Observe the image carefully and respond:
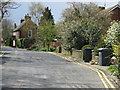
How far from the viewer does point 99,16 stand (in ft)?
141

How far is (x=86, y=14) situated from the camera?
45500 millimetres

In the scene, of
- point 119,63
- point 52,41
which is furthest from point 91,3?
point 119,63

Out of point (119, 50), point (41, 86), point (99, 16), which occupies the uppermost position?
point (99, 16)

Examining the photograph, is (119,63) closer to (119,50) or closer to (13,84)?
(119,50)

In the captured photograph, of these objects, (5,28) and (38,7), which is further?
(5,28)

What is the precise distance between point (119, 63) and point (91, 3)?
36035mm

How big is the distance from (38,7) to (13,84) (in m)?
57.4

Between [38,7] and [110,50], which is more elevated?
[38,7]

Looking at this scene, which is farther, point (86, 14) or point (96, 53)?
point (86, 14)

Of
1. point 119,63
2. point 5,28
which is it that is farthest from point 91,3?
point 5,28

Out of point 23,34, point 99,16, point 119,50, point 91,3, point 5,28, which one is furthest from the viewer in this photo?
point 5,28

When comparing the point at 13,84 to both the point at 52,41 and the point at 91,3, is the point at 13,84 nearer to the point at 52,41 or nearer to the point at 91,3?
the point at 91,3

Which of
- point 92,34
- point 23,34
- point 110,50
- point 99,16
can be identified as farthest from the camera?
point 23,34

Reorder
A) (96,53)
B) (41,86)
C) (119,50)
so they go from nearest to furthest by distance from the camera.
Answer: (41,86), (119,50), (96,53)
